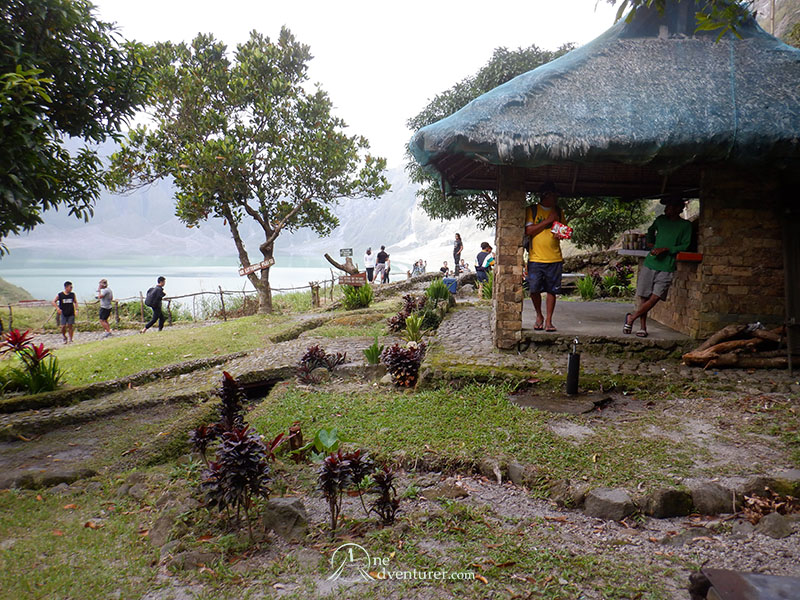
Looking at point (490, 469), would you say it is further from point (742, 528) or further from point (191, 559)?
point (191, 559)

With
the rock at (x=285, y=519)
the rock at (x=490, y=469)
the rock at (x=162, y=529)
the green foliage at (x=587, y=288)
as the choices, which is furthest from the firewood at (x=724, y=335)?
the green foliage at (x=587, y=288)

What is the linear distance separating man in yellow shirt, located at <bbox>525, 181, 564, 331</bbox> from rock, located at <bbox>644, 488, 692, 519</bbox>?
321cm

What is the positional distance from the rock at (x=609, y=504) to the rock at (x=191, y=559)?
96.6 inches

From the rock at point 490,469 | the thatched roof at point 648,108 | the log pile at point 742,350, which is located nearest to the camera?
the rock at point 490,469

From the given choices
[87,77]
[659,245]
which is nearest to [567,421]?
[659,245]

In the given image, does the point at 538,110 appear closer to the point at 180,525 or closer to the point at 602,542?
the point at 602,542

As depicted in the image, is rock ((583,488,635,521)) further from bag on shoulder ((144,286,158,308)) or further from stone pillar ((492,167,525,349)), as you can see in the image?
bag on shoulder ((144,286,158,308))

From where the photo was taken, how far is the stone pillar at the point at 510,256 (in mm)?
6258

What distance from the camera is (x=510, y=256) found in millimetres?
6320

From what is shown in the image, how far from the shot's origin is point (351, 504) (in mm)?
3717

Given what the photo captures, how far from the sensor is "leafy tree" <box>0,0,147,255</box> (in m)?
4.13

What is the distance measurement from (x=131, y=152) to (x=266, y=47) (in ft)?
15.3

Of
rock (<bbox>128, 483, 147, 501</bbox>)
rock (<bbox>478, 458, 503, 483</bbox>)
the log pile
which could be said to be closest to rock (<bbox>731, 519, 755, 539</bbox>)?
rock (<bbox>478, 458, 503, 483</bbox>)

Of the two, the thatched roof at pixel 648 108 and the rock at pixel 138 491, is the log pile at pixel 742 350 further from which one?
the rock at pixel 138 491
